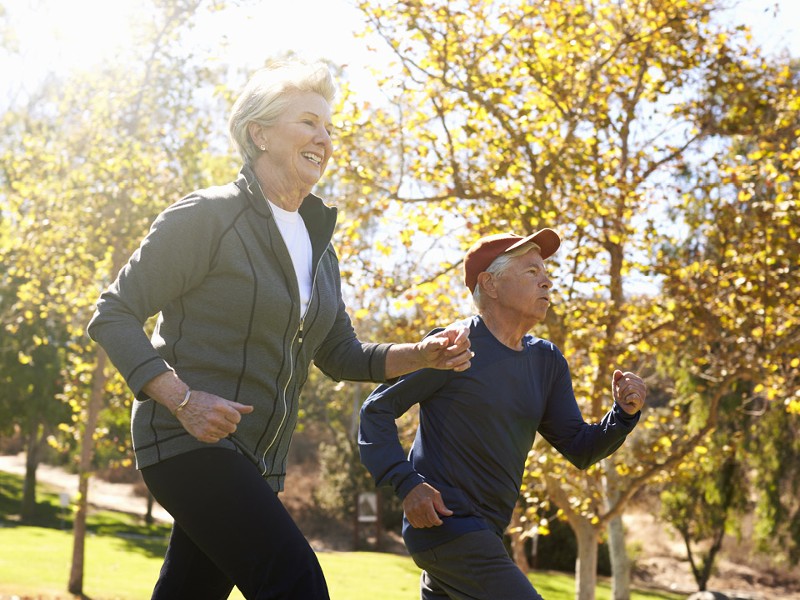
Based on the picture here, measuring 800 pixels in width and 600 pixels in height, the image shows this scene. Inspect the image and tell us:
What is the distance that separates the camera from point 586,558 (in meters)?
11.8

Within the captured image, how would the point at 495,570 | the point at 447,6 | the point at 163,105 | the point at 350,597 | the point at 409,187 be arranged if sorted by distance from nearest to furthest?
the point at 495,570, the point at 447,6, the point at 409,187, the point at 163,105, the point at 350,597

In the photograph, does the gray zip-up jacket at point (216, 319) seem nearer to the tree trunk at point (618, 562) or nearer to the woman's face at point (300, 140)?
the woman's face at point (300, 140)

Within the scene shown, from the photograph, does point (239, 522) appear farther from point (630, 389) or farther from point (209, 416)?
point (630, 389)

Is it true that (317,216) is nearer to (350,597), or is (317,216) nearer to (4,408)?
(350,597)

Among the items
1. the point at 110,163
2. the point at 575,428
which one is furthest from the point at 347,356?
the point at 110,163

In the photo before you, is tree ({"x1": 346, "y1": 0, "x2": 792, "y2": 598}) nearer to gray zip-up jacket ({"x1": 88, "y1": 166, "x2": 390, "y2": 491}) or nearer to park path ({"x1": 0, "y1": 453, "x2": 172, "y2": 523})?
gray zip-up jacket ({"x1": 88, "y1": 166, "x2": 390, "y2": 491})

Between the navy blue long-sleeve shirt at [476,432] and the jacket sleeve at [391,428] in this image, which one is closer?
the jacket sleeve at [391,428]

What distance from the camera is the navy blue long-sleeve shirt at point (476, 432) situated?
3.65m

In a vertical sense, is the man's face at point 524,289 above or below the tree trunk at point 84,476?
above

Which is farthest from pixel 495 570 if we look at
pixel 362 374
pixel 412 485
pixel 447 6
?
pixel 447 6

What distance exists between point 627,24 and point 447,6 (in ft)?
6.59

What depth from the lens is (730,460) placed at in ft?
73.2

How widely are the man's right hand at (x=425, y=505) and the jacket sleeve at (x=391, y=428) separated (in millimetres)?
25

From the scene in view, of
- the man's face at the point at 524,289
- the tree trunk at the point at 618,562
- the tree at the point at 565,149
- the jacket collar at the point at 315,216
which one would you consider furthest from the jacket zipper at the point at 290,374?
the tree trunk at the point at 618,562
